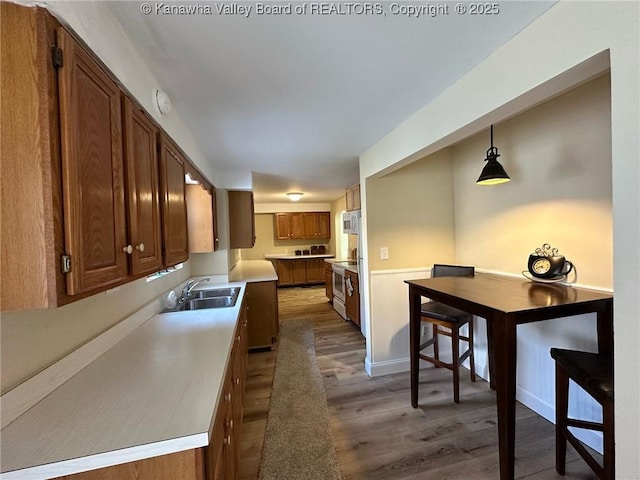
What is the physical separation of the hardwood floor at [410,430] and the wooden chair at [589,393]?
0.30 meters

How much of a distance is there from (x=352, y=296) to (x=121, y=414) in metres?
3.46

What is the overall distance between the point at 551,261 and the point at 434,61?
1.60 m

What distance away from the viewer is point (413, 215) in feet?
9.77

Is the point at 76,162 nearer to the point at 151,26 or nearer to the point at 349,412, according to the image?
the point at 151,26

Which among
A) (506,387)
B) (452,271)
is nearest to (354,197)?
(452,271)

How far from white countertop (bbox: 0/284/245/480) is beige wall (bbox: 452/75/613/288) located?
231 centimetres

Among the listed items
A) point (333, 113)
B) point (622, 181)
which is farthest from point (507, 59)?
point (333, 113)

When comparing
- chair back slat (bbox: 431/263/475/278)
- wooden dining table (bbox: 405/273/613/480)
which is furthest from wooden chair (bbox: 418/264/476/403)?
wooden dining table (bbox: 405/273/613/480)

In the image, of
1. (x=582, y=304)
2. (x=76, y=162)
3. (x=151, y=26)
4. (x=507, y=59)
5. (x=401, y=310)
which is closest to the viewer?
(x=76, y=162)

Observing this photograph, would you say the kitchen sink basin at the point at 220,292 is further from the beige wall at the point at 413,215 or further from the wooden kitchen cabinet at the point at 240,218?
the beige wall at the point at 413,215

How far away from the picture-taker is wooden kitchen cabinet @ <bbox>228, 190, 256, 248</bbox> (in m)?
3.67

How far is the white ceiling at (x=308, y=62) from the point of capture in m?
1.08

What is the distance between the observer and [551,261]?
77.7 inches

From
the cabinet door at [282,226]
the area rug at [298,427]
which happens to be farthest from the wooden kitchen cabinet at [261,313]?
the cabinet door at [282,226]
